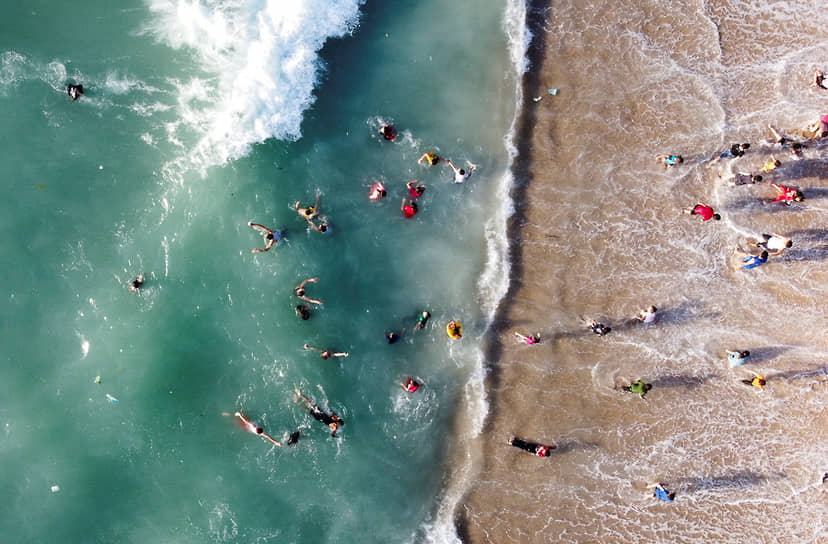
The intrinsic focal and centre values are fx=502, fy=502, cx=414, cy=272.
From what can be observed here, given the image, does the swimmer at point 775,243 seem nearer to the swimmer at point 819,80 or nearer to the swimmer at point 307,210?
the swimmer at point 819,80

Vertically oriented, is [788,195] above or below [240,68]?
below

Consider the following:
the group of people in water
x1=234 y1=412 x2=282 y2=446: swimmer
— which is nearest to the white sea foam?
x1=234 y1=412 x2=282 y2=446: swimmer

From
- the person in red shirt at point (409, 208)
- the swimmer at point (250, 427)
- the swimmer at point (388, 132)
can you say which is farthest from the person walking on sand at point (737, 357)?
the swimmer at point (250, 427)

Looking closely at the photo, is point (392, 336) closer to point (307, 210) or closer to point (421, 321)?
point (421, 321)

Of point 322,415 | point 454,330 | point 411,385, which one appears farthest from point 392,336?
point 322,415

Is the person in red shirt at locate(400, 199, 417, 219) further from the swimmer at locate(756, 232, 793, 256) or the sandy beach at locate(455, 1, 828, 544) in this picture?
the swimmer at locate(756, 232, 793, 256)

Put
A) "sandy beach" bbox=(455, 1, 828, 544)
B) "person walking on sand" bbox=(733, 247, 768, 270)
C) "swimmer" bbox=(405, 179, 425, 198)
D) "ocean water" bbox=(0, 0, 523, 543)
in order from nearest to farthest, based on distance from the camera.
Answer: "person walking on sand" bbox=(733, 247, 768, 270) < "sandy beach" bbox=(455, 1, 828, 544) < "ocean water" bbox=(0, 0, 523, 543) < "swimmer" bbox=(405, 179, 425, 198)
